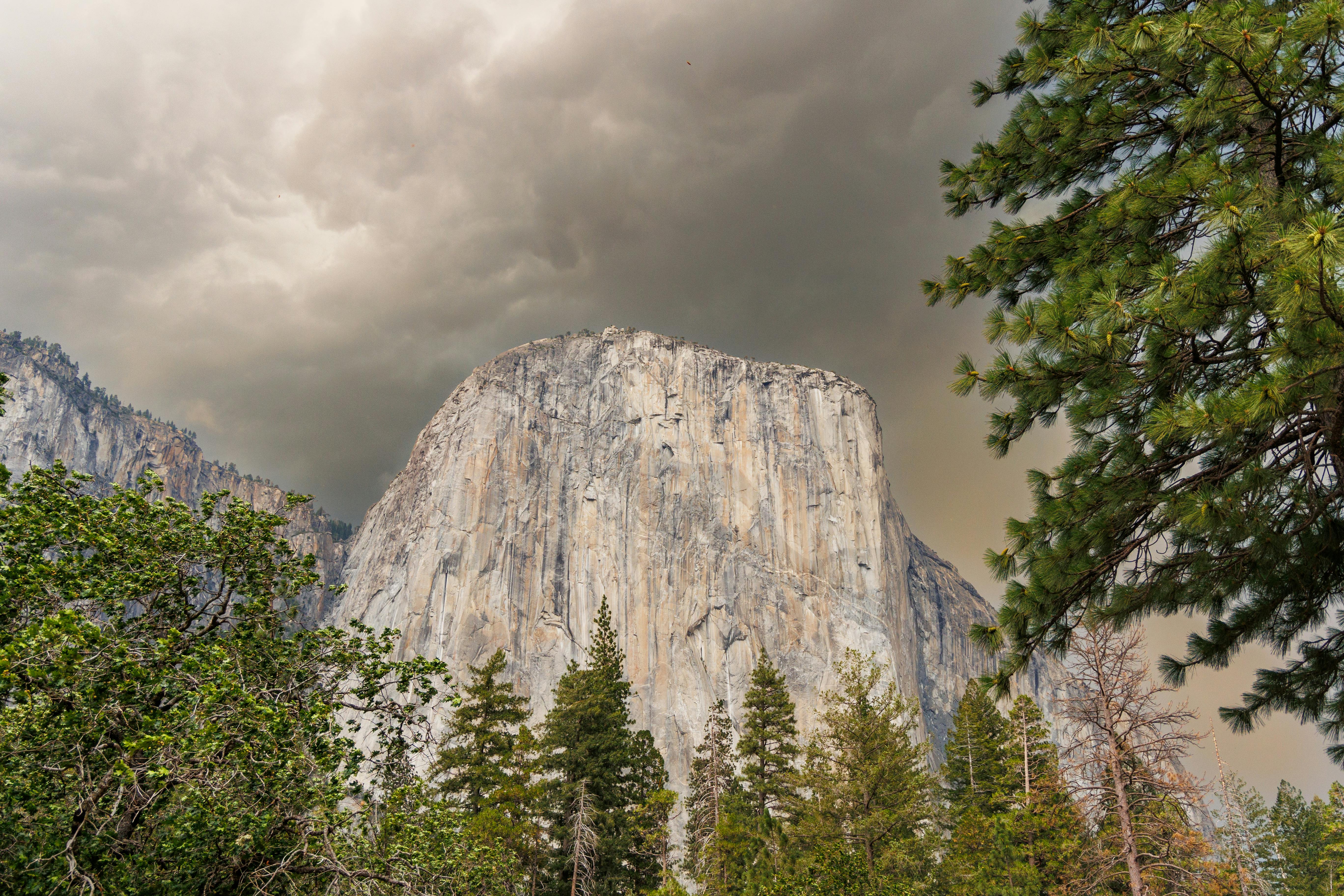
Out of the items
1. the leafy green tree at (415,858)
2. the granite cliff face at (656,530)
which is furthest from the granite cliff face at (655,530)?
the leafy green tree at (415,858)

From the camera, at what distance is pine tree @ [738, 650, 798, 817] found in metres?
25.8

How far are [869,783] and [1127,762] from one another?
5933 millimetres

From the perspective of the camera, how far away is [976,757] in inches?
1117

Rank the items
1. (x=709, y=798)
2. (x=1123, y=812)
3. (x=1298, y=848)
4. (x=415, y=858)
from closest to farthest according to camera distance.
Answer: (x=415, y=858)
(x=1123, y=812)
(x=709, y=798)
(x=1298, y=848)

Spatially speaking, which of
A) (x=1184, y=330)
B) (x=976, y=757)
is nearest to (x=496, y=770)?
(x=976, y=757)

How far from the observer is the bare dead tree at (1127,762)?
12.9 metres

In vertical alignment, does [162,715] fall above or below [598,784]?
below

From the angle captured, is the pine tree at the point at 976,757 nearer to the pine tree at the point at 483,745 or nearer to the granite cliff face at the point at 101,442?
the pine tree at the point at 483,745

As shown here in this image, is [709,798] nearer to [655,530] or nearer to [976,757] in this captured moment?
[976,757]

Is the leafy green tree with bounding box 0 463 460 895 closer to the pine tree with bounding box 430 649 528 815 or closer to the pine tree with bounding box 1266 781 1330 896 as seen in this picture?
the pine tree with bounding box 430 649 528 815

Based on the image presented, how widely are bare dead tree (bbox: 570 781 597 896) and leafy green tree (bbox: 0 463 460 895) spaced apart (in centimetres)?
1249

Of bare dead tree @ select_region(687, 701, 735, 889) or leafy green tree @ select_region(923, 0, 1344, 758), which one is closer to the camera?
leafy green tree @ select_region(923, 0, 1344, 758)

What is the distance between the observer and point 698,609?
80875 millimetres

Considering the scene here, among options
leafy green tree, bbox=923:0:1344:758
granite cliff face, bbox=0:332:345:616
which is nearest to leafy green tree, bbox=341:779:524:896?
leafy green tree, bbox=923:0:1344:758
